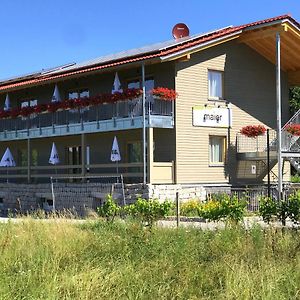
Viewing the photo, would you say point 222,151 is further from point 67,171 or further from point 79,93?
point 67,171

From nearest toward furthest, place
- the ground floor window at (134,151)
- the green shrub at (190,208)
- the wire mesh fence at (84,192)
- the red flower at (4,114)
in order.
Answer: the green shrub at (190,208)
the wire mesh fence at (84,192)
the ground floor window at (134,151)
the red flower at (4,114)

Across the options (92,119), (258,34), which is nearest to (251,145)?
(258,34)

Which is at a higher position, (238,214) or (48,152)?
(48,152)

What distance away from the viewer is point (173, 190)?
73.7 feet

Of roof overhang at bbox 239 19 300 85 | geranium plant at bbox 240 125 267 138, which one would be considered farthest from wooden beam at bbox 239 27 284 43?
geranium plant at bbox 240 125 267 138

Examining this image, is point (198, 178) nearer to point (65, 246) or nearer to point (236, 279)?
point (65, 246)

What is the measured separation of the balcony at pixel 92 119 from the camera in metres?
22.5

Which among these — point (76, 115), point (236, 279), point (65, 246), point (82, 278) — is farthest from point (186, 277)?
point (76, 115)

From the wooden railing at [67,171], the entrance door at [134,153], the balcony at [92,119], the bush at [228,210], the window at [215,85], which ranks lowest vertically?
the bush at [228,210]

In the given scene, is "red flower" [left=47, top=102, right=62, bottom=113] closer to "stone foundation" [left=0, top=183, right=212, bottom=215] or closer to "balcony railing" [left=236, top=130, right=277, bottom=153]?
"stone foundation" [left=0, top=183, right=212, bottom=215]

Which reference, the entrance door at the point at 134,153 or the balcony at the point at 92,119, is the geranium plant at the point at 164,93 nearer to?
the balcony at the point at 92,119

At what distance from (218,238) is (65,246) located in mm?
2447

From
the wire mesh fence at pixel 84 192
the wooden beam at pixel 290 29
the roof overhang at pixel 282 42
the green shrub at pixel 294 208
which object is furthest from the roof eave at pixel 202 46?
the green shrub at pixel 294 208

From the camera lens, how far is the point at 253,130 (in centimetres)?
2438
